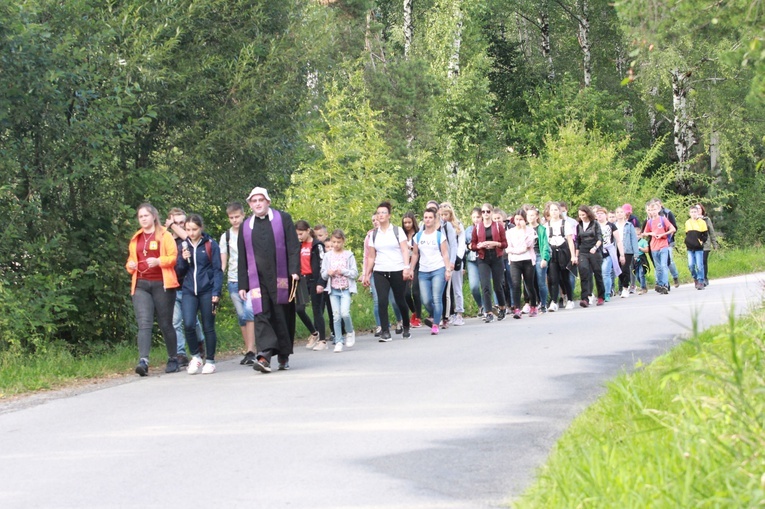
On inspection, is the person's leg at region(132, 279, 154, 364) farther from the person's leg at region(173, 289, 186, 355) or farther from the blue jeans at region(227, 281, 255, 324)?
the blue jeans at region(227, 281, 255, 324)

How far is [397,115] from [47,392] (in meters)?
30.8

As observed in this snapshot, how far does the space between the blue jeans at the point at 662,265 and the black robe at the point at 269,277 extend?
13147mm

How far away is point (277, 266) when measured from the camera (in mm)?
13195

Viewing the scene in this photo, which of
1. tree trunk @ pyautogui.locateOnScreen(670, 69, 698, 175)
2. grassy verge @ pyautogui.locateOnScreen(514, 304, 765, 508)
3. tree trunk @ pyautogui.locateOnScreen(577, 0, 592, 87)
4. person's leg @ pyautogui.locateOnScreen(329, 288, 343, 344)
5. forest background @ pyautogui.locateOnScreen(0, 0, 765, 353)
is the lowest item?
grassy verge @ pyautogui.locateOnScreen(514, 304, 765, 508)

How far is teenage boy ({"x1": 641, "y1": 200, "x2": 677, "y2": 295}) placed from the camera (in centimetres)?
2461

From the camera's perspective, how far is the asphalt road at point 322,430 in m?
6.97

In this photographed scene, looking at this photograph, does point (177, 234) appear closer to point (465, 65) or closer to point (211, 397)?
point (211, 397)

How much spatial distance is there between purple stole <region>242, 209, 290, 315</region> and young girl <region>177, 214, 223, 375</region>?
932mm

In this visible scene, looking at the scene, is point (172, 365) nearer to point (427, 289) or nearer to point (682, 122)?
point (427, 289)

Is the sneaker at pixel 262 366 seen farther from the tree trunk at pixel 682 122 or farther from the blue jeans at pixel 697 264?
the tree trunk at pixel 682 122

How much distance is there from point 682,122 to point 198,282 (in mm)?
30042

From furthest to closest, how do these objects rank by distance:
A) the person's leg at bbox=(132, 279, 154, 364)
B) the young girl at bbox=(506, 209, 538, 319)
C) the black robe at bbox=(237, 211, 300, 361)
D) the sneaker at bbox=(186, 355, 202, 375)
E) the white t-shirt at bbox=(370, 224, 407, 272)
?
the young girl at bbox=(506, 209, 538, 319), the white t-shirt at bbox=(370, 224, 407, 272), the person's leg at bbox=(132, 279, 154, 364), the sneaker at bbox=(186, 355, 202, 375), the black robe at bbox=(237, 211, 300, 361)

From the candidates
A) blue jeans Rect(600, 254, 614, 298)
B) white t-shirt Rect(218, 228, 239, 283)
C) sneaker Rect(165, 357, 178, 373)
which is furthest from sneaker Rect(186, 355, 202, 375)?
blue jeans Rect(600, 254, 614, 298)

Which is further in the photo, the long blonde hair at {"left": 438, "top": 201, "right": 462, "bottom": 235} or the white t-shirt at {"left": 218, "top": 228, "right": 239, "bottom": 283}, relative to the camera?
the long blonde hair at {"left": 438, "top": 201, "right": 462, "bottom": 235}
